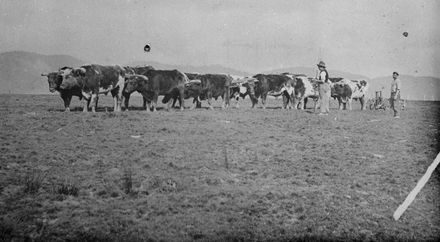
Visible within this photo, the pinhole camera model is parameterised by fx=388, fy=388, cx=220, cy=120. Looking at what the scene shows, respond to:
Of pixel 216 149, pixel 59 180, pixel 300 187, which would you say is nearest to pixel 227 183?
pixel 300 187

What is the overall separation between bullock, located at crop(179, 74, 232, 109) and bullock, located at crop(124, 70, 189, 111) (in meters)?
1.30

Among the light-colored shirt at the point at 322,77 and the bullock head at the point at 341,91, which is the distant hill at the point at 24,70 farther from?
the light-colored shirt at the point at 322,77

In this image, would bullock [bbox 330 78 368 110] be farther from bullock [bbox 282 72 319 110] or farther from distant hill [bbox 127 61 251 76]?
distant hill [bbox 127 61 251 76]

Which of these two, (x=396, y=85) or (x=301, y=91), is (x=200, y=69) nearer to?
(x=301, y=91)

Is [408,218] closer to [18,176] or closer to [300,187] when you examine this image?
[300,187]

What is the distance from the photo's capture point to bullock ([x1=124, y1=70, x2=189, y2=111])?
19344 mm

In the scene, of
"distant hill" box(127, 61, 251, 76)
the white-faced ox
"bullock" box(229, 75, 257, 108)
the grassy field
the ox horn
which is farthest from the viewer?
"distant hill" box(127, 61, 251, 76)

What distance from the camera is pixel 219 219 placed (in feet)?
23.0

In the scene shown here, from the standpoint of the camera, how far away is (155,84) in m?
19.6

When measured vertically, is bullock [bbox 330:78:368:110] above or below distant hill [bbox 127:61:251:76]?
below

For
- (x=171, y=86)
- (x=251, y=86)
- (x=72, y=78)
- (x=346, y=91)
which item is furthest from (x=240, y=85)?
(x=72, y=78)

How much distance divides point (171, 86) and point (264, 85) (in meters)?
7.69

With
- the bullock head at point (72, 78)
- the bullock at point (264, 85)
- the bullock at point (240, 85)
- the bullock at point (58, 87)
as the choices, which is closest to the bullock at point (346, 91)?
the bullock at point (264, 85)

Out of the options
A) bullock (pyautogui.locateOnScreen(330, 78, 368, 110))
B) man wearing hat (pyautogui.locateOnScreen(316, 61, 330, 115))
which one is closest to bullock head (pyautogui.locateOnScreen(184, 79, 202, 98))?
man wearing hat (pyautogui.locateOnScreen(316, 61, 330, 115))
